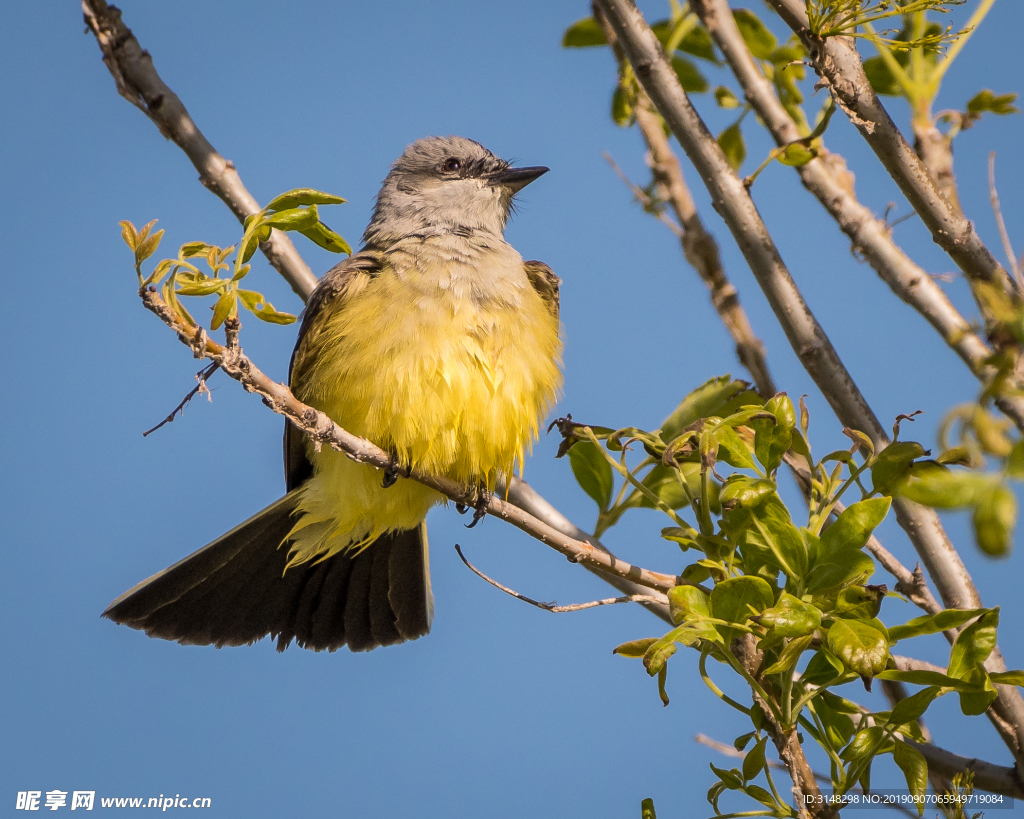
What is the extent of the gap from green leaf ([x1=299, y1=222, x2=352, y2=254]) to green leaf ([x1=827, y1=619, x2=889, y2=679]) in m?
1.47

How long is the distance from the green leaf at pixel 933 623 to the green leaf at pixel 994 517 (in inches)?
48.2

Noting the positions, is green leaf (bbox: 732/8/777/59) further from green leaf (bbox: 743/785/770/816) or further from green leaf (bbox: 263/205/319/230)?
green leaf (bbox: 743/785/770/816)

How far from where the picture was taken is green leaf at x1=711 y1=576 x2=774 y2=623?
1924 millimetres

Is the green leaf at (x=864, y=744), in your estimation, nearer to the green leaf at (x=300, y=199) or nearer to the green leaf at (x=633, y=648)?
the green leaf at (x=633, y=648)

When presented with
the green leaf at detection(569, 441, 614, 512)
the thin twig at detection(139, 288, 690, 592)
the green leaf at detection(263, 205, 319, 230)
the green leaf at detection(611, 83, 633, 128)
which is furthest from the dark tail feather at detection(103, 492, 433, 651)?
the green leaf at detection(263, 205, 319, 230)

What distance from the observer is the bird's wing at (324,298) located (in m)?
3.98

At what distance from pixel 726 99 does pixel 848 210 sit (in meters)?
1.16

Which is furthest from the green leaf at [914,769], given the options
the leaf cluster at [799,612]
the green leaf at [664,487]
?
the green leaf at [664,487]

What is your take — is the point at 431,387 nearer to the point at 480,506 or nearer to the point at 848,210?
the point at 480,506

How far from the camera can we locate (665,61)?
323cm

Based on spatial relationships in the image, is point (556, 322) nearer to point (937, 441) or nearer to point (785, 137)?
point (785, 137)

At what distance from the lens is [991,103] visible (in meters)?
3.53

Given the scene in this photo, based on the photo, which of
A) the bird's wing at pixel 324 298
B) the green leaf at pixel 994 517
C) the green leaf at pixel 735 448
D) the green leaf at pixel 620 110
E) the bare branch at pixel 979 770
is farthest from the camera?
the green leaf at pixel 620 110

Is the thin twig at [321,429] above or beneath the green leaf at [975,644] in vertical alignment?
above
